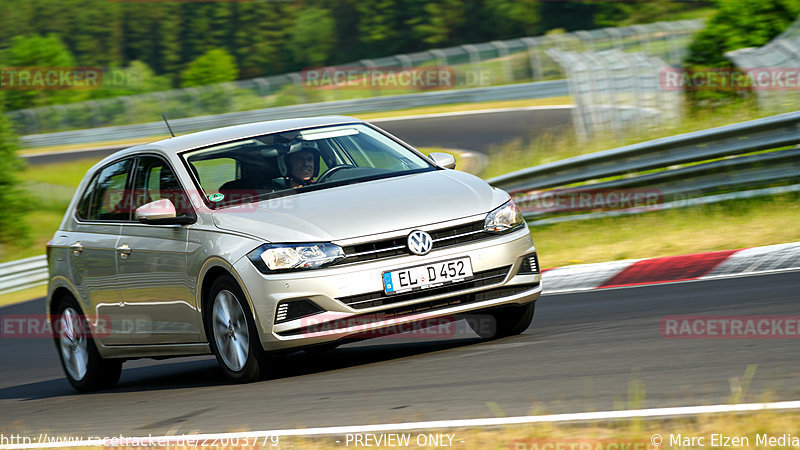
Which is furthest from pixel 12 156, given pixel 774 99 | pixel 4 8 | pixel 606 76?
pixel 4 8

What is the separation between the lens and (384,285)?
5.93m

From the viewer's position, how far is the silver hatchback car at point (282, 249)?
5.92 metres

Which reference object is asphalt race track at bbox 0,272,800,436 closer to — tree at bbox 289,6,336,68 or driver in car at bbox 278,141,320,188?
driver in car at bbox 278,141,320,188

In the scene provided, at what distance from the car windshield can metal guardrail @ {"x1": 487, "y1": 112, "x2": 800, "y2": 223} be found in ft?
15.3

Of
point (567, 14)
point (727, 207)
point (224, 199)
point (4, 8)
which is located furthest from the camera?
point (4, 8)

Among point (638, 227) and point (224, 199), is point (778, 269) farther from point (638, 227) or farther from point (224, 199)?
point (224, 199)

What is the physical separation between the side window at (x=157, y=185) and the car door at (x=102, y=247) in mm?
163

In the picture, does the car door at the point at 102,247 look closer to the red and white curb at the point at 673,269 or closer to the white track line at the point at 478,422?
the white track line at the point at 478,422

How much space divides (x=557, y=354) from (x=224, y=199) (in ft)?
7.52

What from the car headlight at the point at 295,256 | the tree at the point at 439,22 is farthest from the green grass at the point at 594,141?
the tree at the point at 439,22

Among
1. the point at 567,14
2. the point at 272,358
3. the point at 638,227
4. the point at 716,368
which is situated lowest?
the point at 567,14

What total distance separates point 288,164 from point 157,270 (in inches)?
42.0

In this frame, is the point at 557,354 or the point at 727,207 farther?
the point at 727,207

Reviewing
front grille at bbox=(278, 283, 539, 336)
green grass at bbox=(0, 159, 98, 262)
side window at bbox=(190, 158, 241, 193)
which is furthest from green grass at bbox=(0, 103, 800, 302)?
green grass at bbox=(0, 159, 98, 262)
